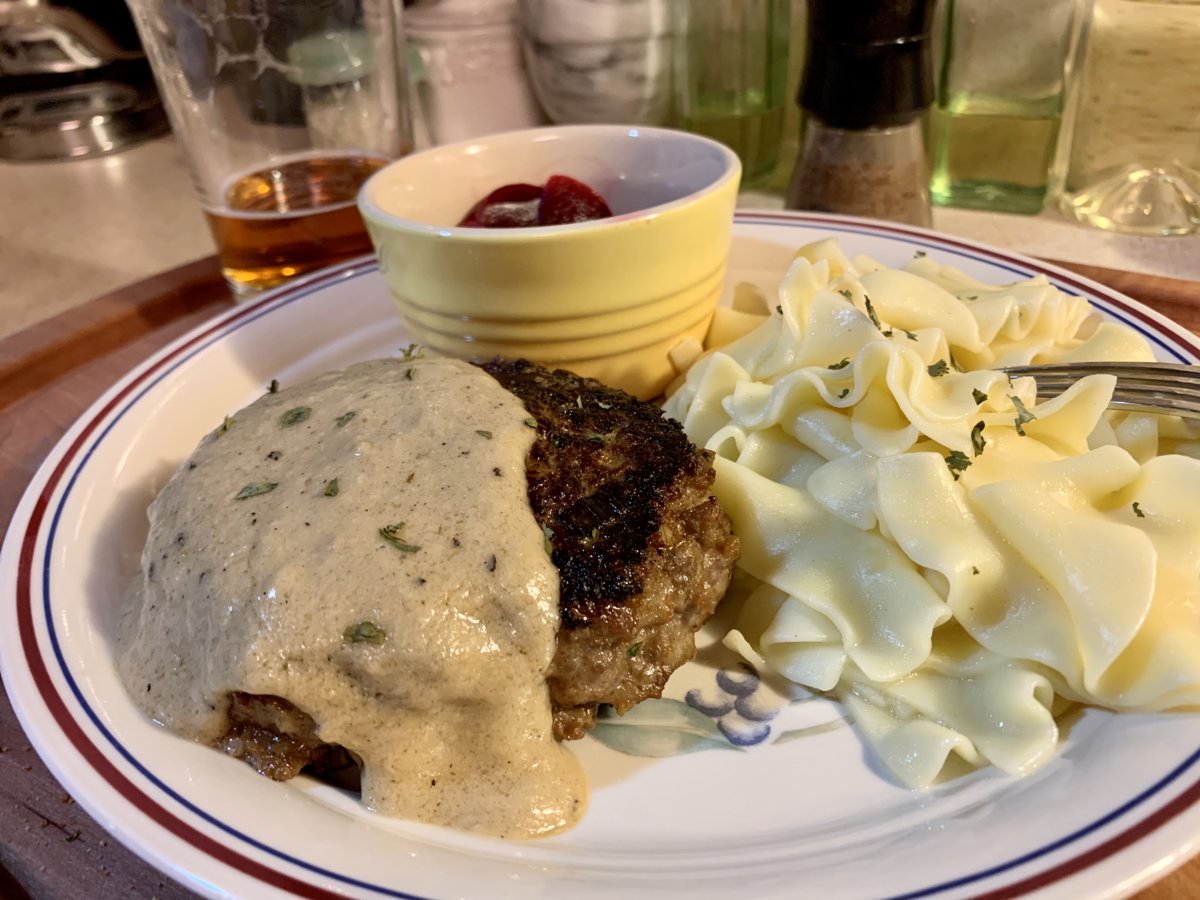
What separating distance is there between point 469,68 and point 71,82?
7.90 feet

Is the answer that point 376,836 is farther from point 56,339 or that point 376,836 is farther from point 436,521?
point 56,339

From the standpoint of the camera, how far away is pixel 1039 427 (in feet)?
6.00

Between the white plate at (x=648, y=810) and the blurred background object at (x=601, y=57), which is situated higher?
the blurred background object at (x=601, y=57)

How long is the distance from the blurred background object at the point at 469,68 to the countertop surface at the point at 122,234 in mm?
1077

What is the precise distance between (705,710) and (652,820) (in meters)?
0.25

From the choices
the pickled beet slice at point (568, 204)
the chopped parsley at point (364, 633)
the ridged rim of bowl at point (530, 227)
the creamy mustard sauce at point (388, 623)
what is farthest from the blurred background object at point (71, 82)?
the chopped parsley at point (364, 633)

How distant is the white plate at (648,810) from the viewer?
115cm

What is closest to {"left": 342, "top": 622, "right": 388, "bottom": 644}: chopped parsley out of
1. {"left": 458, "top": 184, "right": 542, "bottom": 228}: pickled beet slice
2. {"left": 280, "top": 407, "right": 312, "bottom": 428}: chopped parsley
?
{"left": 280, "top": 407, "right": 312, "bottom": 428}: chopped parsley

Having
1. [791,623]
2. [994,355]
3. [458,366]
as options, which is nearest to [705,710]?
[791,623]

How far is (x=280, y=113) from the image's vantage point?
2.99 metres

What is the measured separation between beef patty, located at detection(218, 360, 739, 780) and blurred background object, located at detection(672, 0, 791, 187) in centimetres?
215

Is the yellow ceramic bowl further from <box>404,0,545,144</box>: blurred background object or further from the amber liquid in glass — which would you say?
<box>404,0,545,144</box>: blurred background object

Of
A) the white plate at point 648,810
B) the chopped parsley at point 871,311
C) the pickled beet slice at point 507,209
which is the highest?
the pickled beet slice at point 507,209

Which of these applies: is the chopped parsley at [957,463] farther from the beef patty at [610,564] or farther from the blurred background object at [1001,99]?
the blurred background object at [1001,99]
